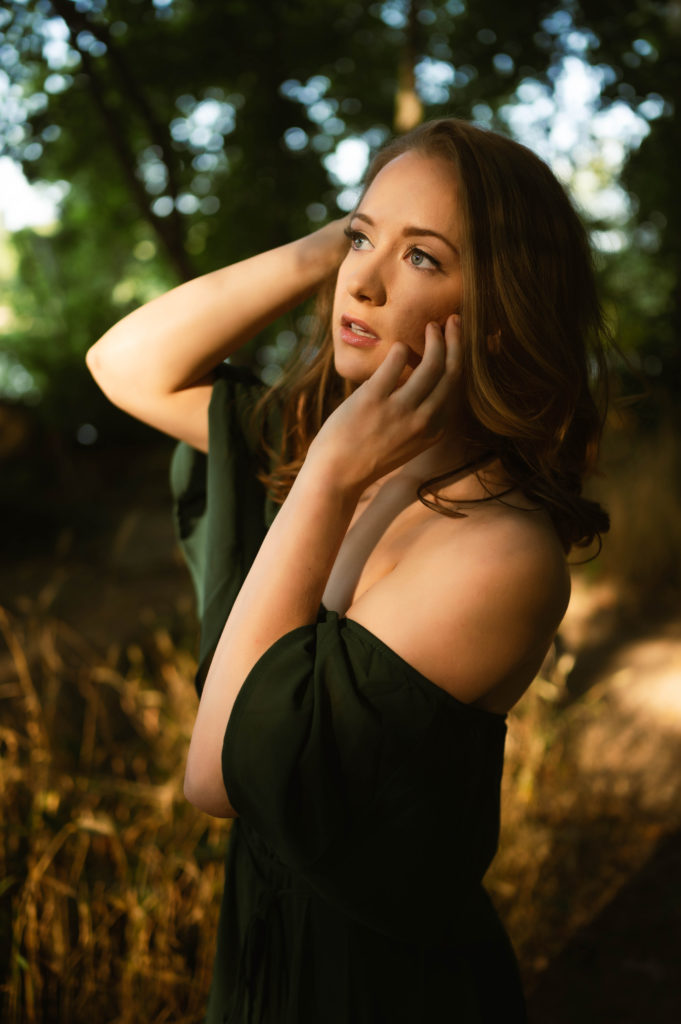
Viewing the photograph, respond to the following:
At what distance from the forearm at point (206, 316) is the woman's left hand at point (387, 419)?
0.37 meters

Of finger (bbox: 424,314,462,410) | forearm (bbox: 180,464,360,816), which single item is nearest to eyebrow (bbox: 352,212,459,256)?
finger (bbox: 424,314,462,410)

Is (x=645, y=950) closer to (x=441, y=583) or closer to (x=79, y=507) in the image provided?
(x=441, y=583)

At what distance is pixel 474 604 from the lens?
108 cm

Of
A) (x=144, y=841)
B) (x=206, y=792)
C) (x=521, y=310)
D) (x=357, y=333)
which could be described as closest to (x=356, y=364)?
(x=357, y=333)

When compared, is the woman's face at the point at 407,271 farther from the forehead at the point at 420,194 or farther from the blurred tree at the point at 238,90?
the blurred tree at the point at 238,90

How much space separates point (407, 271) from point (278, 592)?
528 mm

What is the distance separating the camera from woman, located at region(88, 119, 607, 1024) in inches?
42.3

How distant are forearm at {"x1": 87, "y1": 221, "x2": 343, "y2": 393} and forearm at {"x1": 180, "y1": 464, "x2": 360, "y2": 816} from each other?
478mm

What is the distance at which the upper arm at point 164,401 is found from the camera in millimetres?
1521

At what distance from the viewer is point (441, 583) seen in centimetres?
109

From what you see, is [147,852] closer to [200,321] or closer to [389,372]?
[200,321]

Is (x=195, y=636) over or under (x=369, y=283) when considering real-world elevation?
under

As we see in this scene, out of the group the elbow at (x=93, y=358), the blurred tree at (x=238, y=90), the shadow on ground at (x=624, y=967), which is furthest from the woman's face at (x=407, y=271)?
the shadow on ground at (x=624, y=967)

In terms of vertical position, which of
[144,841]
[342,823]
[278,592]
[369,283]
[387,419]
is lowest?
[144,841]
